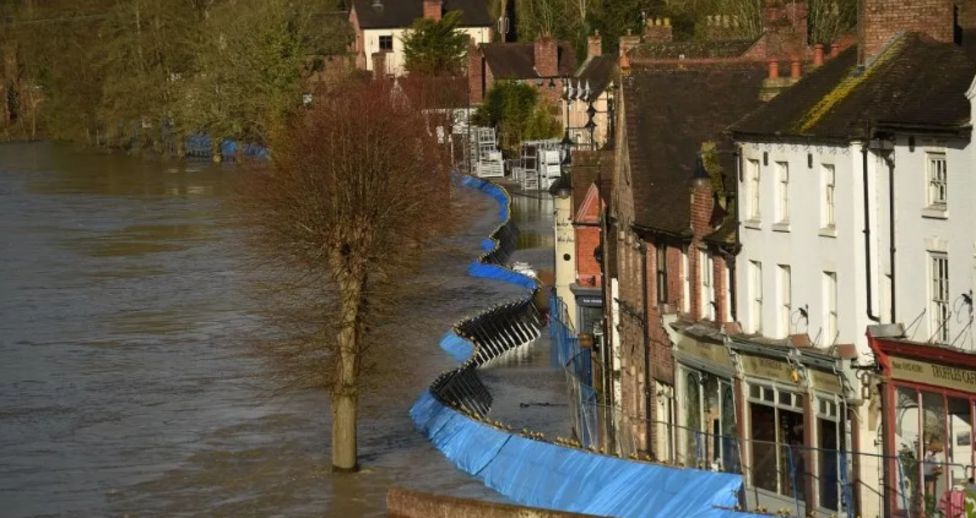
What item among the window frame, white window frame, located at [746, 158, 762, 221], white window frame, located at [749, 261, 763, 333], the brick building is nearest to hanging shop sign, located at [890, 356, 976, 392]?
white window frame, located at [749, 261, 763, 333]

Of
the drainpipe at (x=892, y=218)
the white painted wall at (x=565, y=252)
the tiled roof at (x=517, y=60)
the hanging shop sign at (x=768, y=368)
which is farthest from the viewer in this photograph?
the tiled roof at (x=517, y=60)

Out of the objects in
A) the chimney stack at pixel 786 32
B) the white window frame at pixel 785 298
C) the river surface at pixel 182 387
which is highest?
the chimney stack at pixel 786 32

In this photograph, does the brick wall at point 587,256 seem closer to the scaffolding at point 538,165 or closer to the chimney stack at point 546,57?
the scaffolding at point 538,165

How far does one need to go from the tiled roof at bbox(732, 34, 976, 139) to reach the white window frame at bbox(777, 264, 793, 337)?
7.97ft

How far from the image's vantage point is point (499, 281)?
274 ft

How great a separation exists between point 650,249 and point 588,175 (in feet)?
59.7

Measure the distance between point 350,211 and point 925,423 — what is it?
32.0 meters

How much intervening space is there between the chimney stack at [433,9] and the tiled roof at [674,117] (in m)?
131

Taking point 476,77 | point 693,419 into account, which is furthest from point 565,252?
point 476,77

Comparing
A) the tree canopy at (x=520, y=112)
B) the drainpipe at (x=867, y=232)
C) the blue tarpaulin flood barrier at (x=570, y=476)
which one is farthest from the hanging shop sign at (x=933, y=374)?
the tree canopy at (x=520, y=112)

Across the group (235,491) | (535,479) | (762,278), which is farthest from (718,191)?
(235,491)

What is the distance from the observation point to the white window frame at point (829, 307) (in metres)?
35.1

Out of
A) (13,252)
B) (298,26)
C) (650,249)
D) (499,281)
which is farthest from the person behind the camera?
(298,26)

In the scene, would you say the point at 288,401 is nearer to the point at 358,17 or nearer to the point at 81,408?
the point at 81,408
